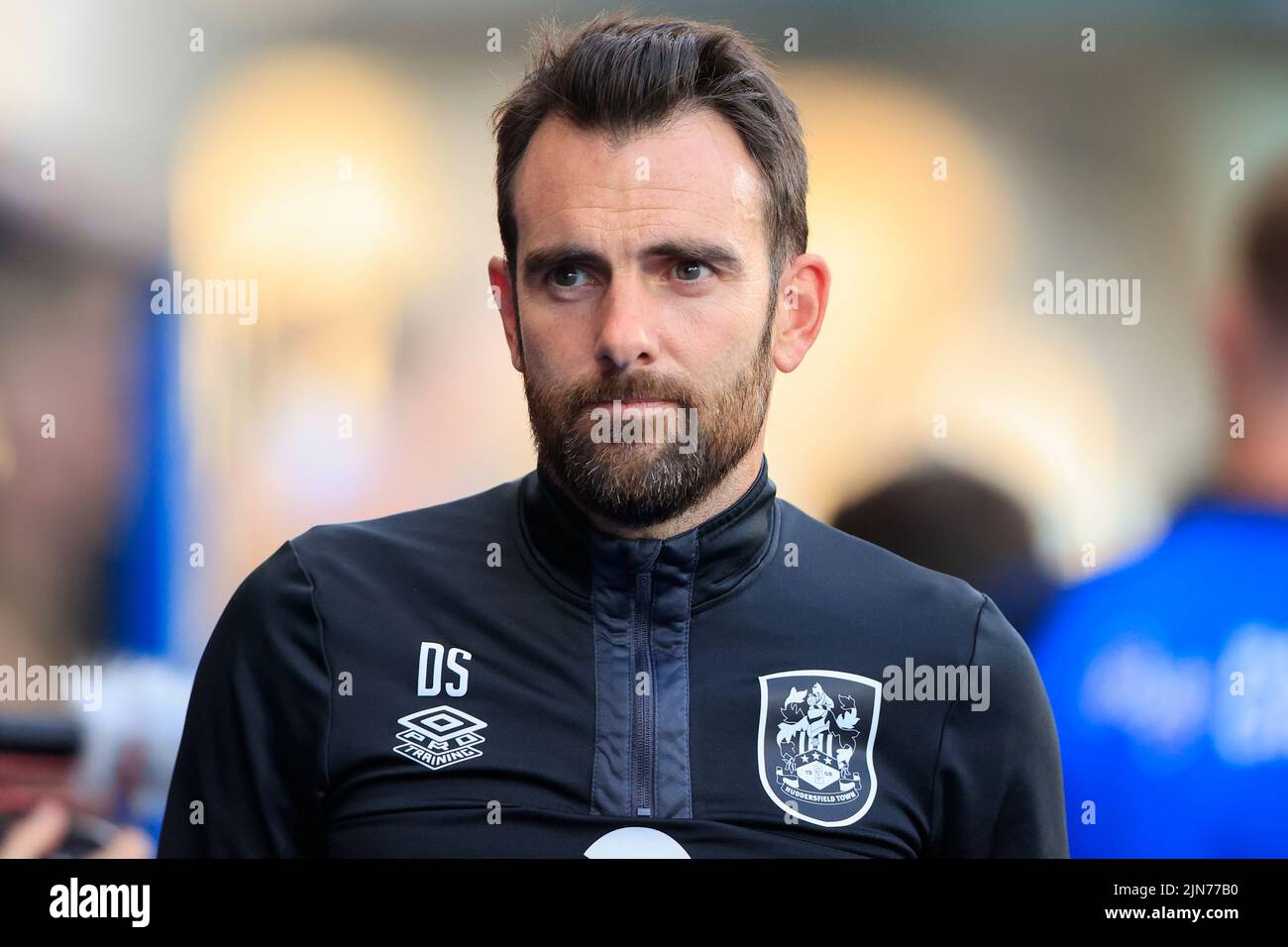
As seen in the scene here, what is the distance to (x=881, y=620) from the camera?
239cm

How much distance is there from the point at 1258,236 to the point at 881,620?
49.3 inches

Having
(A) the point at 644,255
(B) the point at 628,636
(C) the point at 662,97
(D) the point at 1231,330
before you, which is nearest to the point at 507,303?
(A) the point at 644,255

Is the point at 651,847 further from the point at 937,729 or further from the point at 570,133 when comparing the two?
the point at 570,133

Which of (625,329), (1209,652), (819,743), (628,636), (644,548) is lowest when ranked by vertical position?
(819,743)

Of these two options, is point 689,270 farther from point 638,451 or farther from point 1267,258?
point 1267,258

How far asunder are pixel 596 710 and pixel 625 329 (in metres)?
0.69

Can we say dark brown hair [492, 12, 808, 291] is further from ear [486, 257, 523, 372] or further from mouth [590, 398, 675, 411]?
mouth [590, 398, 675, 411]

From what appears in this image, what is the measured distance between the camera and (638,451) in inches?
90.5

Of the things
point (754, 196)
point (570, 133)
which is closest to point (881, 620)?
point (754, 196)

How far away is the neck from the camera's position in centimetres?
234

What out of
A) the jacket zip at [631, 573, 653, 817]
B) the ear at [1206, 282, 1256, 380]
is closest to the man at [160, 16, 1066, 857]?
the jacket zip at [631, 573, 653, 817]

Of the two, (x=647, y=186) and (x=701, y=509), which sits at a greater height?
(x=647, y=186)

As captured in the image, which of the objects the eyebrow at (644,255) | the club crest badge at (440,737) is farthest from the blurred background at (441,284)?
the club crest badge at (440,737)

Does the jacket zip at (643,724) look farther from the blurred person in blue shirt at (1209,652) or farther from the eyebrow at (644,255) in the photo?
the blurred person in blue shirt at (1209,652)
